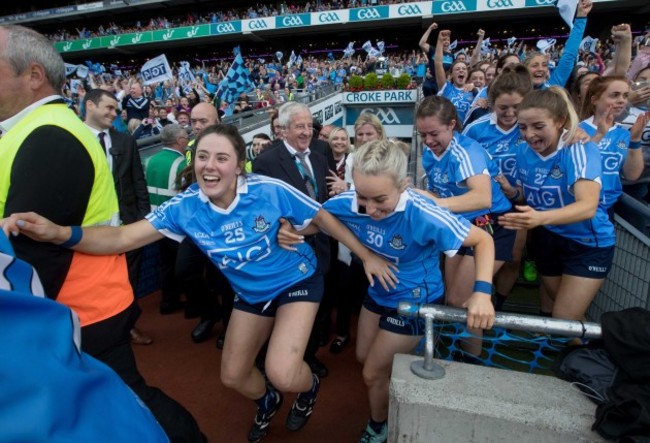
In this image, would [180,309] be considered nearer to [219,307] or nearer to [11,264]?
[219,307]

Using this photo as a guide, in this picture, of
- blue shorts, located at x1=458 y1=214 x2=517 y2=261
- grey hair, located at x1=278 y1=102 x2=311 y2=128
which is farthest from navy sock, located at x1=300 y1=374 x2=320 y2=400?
grey hair, located at x1=278 y1=102 x2=311 y2=128

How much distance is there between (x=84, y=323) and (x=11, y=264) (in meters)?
1.20

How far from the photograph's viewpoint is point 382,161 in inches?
86.5

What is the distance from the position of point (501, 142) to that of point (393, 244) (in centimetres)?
177

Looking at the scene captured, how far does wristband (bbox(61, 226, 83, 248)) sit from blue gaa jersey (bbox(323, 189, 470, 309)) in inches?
55.3

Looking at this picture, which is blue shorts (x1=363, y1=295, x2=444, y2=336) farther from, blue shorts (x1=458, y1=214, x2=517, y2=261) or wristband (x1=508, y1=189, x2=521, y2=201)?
wristband (x1=508, y1=189, x2=521, y2=201)

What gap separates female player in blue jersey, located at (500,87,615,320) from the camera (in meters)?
2.54

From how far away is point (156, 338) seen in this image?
4145 mm

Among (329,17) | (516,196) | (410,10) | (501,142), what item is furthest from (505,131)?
(329,17)

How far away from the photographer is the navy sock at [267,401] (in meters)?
2.80

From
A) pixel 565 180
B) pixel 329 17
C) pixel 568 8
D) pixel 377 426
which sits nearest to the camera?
pixel 377 426

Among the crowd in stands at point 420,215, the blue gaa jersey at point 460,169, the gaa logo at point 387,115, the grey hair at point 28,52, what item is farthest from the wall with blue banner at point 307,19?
the grey hair at point 28,52

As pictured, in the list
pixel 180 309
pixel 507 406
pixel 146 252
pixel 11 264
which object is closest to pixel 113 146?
pixel 146 252

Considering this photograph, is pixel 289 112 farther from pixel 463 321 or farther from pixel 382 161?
pixel 463 321
